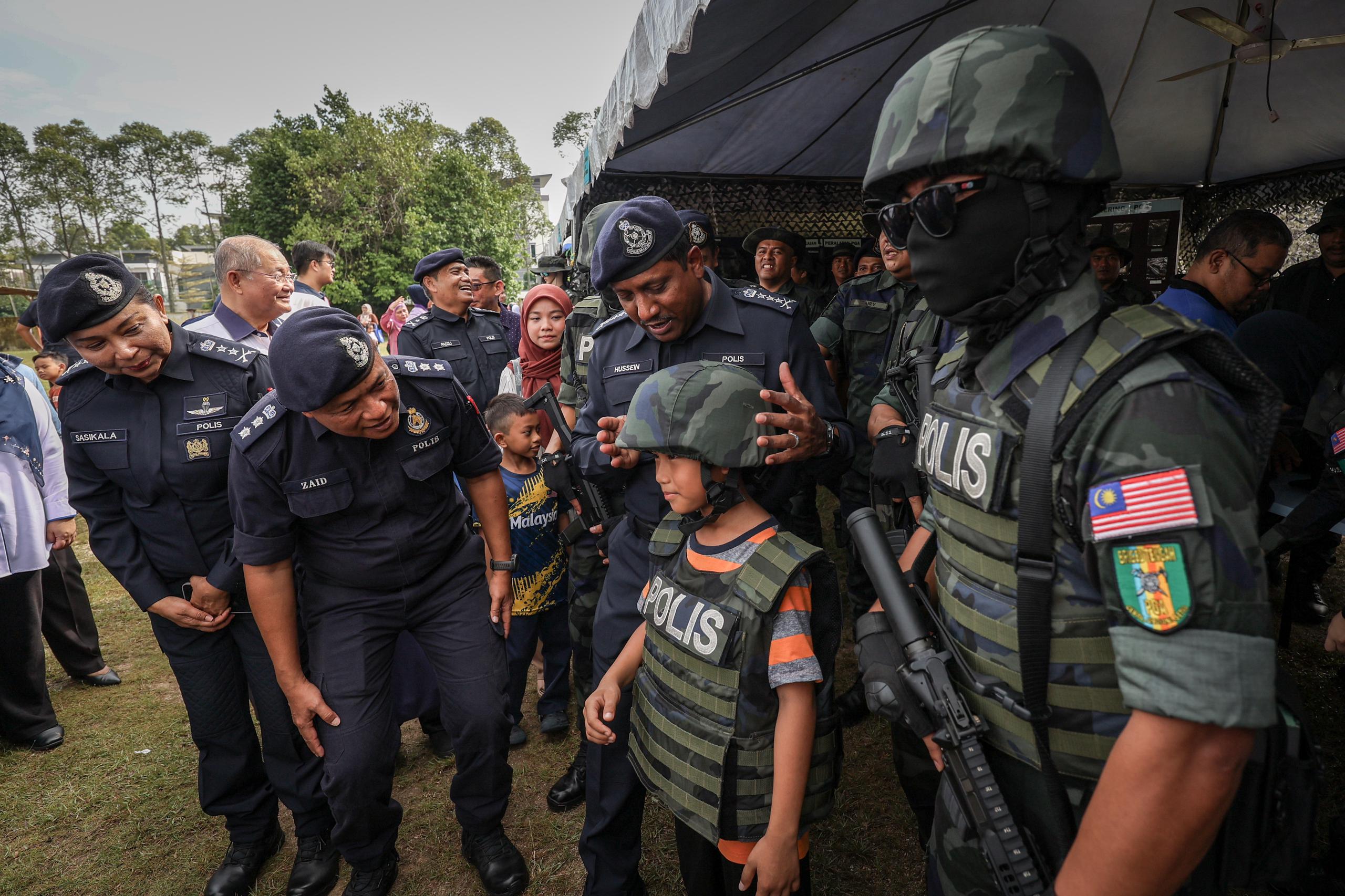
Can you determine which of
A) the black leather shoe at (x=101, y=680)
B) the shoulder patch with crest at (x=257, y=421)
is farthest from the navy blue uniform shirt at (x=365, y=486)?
the black leather shoe at (x=101, y=680)

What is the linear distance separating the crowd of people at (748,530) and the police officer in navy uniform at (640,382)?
0.02 meters

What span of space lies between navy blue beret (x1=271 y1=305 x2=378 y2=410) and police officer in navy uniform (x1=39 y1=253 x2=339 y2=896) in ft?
2.30

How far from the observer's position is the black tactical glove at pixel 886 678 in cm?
129

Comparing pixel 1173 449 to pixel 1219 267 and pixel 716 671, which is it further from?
pixel 1219 267

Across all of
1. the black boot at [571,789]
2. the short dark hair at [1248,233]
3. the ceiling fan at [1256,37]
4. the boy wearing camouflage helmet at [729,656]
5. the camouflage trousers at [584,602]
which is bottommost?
the black boot at [571,789]

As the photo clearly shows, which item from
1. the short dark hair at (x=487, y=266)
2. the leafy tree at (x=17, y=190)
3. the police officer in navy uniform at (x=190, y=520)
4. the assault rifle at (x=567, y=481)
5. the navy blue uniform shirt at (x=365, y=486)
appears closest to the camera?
the navy blue uniform shirt at (x=365, y=486)

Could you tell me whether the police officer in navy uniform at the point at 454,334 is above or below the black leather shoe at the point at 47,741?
above

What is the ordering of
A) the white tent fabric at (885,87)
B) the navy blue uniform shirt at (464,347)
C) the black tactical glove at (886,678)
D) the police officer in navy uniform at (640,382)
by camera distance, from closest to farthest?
the black tactical glove at (886,678), the police officer in navy uniform at (640,382), the white tent fabric at (885,87), the navy blue uniform shirt at (464,347)

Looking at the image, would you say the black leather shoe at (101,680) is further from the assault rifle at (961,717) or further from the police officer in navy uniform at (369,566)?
the assault rifle at (961,717)

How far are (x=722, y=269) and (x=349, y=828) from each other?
6.37m

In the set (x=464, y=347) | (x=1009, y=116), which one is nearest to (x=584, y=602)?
(x=1009, y=116)

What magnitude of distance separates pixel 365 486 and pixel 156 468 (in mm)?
846

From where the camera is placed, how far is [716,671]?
1.68m

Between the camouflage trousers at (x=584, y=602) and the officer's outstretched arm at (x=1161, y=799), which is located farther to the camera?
the camouflage trousers at (x=584, y=602)
